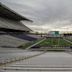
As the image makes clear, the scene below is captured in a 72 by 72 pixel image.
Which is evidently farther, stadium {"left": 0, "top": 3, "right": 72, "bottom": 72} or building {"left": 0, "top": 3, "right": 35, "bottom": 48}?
building {"left": 0, "top": 3, "right": 35, "bottom": 48}

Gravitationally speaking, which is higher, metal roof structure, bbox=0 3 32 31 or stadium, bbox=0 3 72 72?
metal roof structure, bbox=0 3 32 31

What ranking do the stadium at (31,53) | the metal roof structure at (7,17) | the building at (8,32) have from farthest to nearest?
the metal roof structure at (7,17), the building at (8,32), the stadium at (31,53)

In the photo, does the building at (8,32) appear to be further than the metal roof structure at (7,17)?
No

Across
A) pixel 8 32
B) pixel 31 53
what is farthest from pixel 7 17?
pixel 31 53

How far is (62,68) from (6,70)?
3.04 meters

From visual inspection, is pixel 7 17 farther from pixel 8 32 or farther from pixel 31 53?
pixel 31 53

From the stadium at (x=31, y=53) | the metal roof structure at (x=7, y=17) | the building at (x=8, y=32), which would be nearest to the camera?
the stadium at (x=31, y=53)

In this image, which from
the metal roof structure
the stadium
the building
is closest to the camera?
the stadium

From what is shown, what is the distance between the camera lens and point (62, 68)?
34.4ft

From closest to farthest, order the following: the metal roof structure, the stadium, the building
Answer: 1. the stadium
2. the building
3. the metal roof structure

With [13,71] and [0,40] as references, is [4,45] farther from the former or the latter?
[13,71]

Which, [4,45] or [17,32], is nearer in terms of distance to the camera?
[4,45]

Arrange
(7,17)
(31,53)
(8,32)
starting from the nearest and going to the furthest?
(31,53) → (8,32) → (7,17)

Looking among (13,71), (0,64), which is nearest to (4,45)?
(0,64)
